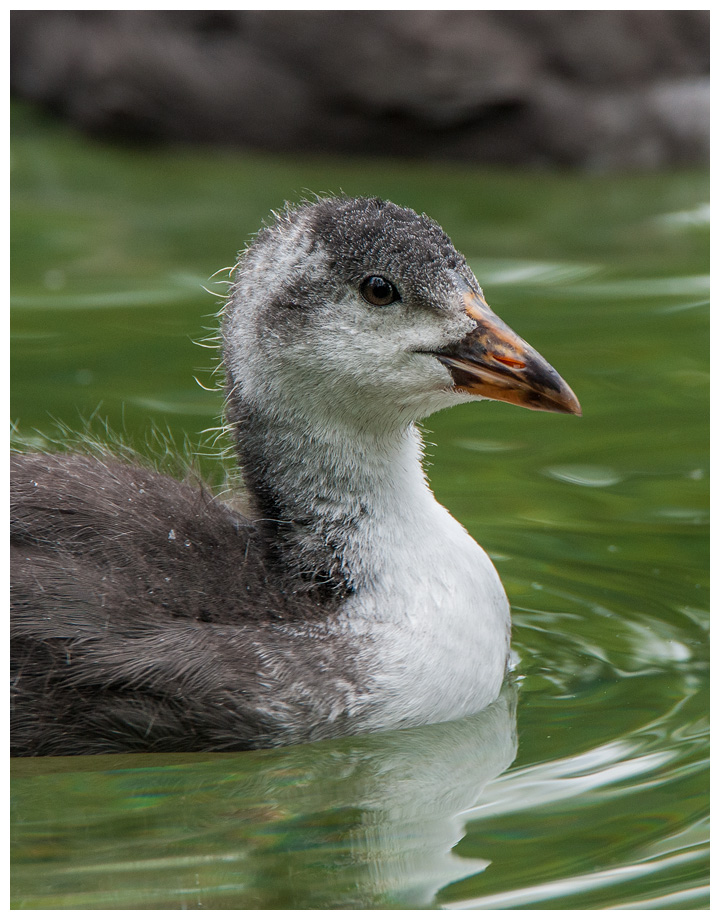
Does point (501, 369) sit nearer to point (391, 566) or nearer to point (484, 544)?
point (391, 566)

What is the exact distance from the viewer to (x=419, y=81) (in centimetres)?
1005

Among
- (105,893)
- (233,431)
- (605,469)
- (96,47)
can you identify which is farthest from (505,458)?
(96,47)

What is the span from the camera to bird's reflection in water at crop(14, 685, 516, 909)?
387 cm

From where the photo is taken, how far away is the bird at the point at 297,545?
4359 millimetres

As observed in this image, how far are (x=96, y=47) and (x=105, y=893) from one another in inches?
318

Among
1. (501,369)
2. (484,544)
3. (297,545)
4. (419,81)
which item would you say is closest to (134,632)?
(297,545)

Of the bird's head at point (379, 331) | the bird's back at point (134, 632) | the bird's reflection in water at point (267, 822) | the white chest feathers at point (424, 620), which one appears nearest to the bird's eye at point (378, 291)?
the bird's head at point (379, 331)

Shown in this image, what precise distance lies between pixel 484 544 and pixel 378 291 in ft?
5.45

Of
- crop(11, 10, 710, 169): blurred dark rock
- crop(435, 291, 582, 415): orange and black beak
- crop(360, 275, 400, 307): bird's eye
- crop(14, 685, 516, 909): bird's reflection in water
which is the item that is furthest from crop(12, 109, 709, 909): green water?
crop(360, 275, 400, 307): bird's eye

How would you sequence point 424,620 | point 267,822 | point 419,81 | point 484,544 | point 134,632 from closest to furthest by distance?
point 267,822, point 134,632, point 424,620, point 484,544, point 419,81

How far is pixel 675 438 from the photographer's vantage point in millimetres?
6789

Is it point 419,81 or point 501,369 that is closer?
point 501,369

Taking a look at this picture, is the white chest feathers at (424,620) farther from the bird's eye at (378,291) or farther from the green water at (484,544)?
the bird's eye at (378,291)

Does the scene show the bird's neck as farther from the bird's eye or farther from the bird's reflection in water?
the bird's reflection in water
